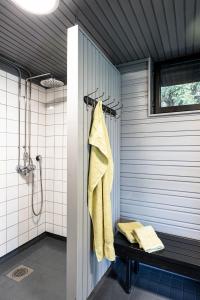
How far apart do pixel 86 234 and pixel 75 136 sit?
0.85m

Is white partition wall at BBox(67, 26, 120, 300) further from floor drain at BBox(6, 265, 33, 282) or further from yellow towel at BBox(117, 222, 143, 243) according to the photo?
floor drain at BBox(6, 265, 33, 282)

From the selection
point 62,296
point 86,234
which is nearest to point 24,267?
point 62,296

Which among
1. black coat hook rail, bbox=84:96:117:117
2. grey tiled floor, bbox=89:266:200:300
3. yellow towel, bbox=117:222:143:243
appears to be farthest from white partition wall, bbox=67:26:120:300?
yellow towel, bbox=117:222:143:243

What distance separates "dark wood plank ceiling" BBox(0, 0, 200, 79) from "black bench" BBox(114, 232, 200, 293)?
1.98m

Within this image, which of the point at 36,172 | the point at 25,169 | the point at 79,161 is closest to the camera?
the point at 79,161

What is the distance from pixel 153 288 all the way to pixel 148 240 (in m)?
0.58

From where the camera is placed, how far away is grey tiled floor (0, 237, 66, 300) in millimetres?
1786

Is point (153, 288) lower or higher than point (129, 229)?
lower

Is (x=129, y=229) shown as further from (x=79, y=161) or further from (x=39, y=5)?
(x=39, y=5)

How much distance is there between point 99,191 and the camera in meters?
1.58

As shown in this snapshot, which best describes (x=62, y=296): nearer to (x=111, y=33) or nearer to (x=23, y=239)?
(x=23, y=239)

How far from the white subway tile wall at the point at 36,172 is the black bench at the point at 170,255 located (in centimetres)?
124

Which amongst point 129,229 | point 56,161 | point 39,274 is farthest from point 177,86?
point 39,274

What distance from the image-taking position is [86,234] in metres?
1.59
